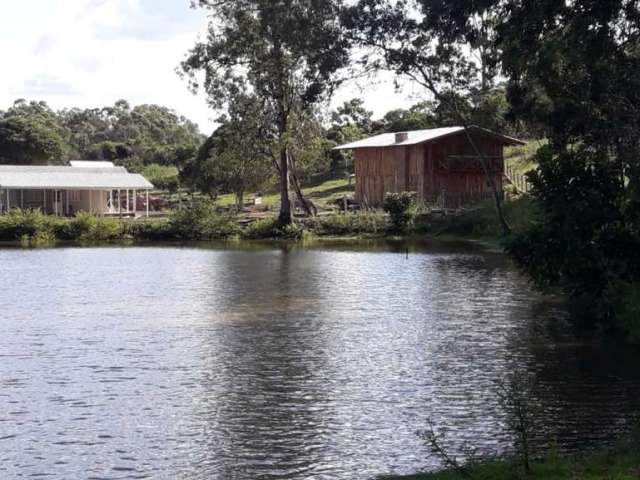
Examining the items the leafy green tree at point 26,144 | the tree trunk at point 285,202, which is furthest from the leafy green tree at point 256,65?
the leafy green tree at point 26,144

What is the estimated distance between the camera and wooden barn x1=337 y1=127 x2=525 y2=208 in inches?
2517

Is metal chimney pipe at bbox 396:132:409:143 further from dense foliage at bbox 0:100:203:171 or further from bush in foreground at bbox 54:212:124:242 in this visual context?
dense foliage at bbox 0:100:203:171

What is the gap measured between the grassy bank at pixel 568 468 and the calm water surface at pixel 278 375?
4.17 ft

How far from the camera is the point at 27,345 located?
72.3 feet

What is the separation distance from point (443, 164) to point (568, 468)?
5439 centimetres

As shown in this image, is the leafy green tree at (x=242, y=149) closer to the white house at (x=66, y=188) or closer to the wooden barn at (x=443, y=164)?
the white house at (x=66, y=188)

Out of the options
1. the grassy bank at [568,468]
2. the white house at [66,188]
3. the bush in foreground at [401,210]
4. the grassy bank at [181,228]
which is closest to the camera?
the grassy bank at [568,468]

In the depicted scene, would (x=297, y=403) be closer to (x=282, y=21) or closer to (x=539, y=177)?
(x=539, y=177)

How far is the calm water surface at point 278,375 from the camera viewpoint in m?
13.5

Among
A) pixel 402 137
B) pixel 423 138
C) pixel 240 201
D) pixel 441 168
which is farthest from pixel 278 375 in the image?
pixel 240 201

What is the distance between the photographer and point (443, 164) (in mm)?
64562

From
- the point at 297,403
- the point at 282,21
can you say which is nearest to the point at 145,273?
the point at 282,21

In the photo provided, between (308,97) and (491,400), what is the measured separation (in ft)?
112

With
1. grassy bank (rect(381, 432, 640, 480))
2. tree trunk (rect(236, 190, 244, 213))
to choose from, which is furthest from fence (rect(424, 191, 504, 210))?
grassy bank (rect(381, 432, 640, 480))
